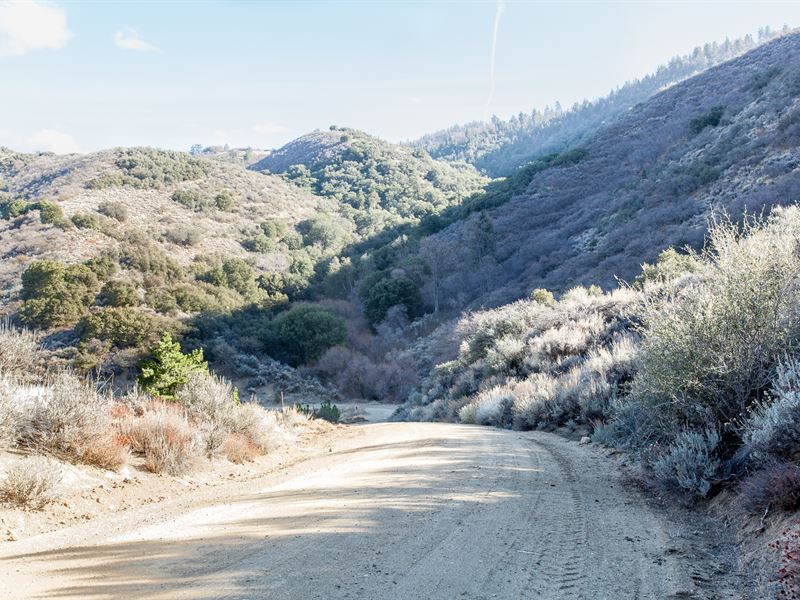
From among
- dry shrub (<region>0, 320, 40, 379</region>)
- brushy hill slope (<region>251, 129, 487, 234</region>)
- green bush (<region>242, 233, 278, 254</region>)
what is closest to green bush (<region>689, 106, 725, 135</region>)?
brushy hill slope (<region>251, 129, 487, 234</region>)

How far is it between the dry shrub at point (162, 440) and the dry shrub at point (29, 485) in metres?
1.68

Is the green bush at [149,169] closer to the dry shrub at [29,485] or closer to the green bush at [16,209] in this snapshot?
the green bush at [16,209]

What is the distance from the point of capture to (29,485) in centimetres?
571

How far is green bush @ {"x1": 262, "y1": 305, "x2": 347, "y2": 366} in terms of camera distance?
134 ft

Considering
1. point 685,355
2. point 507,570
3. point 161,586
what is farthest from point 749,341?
point 161,586

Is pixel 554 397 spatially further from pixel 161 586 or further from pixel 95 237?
pixel 95 237

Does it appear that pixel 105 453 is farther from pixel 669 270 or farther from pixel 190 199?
pixel 190 199

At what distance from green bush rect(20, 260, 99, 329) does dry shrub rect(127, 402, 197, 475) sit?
32.5 metres

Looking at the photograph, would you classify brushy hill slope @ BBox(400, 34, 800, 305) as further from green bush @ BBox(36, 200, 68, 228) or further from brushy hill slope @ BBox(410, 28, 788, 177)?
brushy hill slope @ BBox(410, 28, 788, 177)

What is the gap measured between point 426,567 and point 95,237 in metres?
49.7

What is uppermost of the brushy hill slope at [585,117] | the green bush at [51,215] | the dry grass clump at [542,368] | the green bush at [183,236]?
the brushy hill slope at [585,117]

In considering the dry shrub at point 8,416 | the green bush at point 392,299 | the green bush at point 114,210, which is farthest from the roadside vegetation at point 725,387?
the green bush at point 114,210

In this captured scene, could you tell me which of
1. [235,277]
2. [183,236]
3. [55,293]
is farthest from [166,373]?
[183,236]

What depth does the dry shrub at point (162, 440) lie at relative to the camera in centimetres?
759
